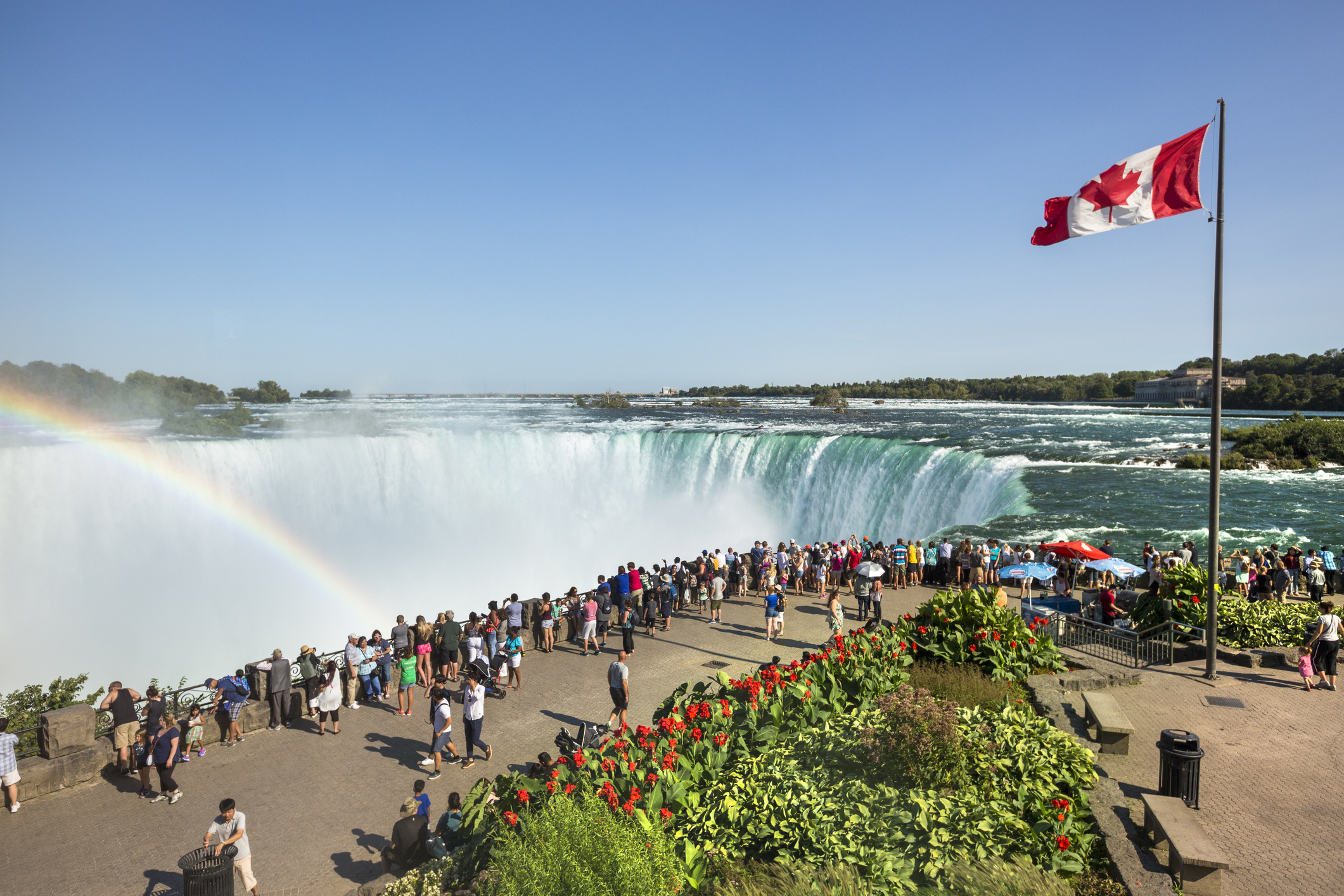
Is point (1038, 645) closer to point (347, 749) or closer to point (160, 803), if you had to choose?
point (347, 749)

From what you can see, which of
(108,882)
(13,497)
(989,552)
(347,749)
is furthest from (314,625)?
(989,552)

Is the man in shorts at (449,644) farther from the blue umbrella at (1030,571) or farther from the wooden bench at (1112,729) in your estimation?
the blue umbrella at (1030,571)

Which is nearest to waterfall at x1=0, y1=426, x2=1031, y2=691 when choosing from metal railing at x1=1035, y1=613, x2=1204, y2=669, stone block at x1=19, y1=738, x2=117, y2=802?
metal railing at x1=1035, y1=613, x2=1204, y2=669

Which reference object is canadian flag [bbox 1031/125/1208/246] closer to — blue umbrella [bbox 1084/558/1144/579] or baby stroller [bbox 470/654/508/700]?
blue umbrella [bbox 1084/558/1144/579]

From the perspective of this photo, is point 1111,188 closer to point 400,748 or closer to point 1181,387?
point 400,748

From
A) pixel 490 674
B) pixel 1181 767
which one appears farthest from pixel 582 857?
pixel 490 674
